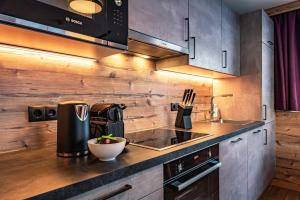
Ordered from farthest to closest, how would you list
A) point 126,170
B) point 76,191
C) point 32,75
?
point 32,75, point 126,170, point 76,191

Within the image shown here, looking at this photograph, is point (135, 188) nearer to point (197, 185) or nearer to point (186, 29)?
point (197, 185)

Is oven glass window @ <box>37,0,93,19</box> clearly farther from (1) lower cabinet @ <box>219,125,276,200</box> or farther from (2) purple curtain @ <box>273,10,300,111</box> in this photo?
(2) purple curtain @ <box>273,10,300,111</box>

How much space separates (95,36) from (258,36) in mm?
2058

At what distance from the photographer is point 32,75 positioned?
112 cm

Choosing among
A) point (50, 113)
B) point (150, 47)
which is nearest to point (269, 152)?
point (150, 47)

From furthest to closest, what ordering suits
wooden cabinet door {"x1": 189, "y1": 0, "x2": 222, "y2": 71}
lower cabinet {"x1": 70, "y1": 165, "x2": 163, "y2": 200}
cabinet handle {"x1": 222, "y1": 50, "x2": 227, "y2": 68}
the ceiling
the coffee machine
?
the ceiling, cabinet handle {"x1": 222, "y1": 50, "x2": 227, "y2": 68}, wooden cabinet door {"x1": 189, "y1": 0, "x2": 222, "y2": 71}, the coffee machine, lower cabinet {"x1": 70, "y1": 165, "x2": 163, "y2": 200}

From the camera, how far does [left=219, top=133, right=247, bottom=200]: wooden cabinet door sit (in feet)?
5.11

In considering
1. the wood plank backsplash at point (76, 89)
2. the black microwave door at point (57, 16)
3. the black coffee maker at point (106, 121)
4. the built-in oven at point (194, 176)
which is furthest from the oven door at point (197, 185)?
the black microwave door at point (57, 16)

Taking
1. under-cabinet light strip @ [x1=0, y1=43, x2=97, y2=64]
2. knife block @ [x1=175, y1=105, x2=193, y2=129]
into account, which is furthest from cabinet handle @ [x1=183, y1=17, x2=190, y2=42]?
under-cabinet light strip @ [x1=0, y1=43, x2=97, y2=64]

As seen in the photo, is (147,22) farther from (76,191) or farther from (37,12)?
(76,191)

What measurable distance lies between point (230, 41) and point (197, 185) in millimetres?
1674

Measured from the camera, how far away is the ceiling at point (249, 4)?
2295 mm

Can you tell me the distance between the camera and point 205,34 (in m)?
1.85

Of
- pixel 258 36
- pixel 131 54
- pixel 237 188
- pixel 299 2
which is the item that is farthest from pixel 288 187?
pixel 131 54
